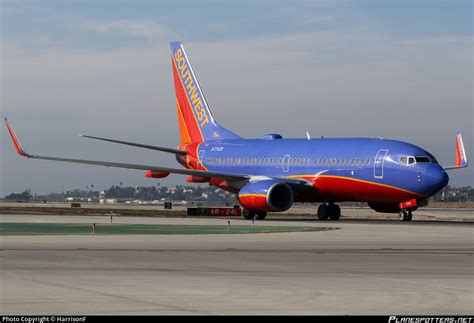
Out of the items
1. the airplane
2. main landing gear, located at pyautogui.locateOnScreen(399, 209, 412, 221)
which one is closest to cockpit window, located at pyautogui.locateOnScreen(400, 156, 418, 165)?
the airplane

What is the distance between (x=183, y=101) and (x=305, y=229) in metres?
29.4

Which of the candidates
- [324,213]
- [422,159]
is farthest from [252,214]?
[422,159]

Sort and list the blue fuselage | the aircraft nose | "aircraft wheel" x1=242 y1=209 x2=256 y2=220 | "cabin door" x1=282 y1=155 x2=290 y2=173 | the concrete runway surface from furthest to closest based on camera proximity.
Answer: "cabin door" x1=282 y1=155 x2=290 y2=173
"aircraft wheel" x1=242 y1=209 x2=256 y2=220
the blue fuselage
the aircraft nose
the concrete runway surface

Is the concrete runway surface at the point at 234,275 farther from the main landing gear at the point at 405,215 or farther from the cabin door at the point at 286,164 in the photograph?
the cabin door at the point at 286,164

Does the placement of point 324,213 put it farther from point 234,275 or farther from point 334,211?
point 234,275

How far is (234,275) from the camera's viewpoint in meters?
21.8

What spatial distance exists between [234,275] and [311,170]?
36.0 meters

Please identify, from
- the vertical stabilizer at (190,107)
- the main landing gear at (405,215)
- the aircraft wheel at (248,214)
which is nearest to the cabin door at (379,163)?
the main landing gear at (405,215)

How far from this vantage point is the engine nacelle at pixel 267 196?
54.8 metres

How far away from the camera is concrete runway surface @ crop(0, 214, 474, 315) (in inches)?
641

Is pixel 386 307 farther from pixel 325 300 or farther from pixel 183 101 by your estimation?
pixel 183 101

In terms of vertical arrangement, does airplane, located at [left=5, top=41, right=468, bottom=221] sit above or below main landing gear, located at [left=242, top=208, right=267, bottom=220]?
above

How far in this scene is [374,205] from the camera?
191ft

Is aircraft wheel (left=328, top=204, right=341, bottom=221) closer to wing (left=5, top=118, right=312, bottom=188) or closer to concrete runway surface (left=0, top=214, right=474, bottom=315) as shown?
wing (left=5, top=118, right=312, bottom=188)
